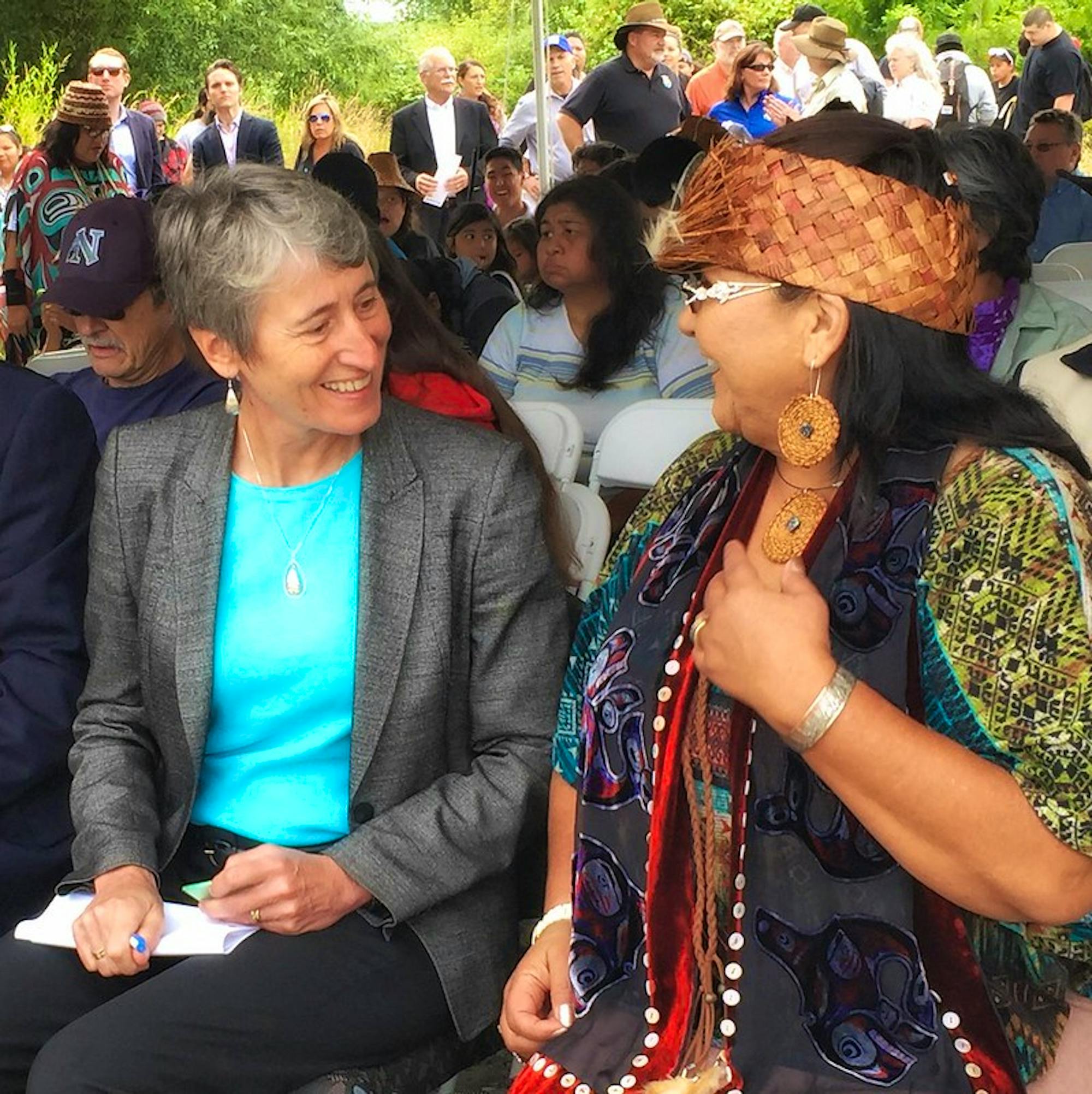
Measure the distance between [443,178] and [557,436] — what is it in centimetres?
764

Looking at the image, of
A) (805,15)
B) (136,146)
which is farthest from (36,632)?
(805,15)

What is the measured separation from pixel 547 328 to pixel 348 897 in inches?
130

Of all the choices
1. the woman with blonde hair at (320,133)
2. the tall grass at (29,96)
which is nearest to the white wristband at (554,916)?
the woman with blonde hair at (320,133)

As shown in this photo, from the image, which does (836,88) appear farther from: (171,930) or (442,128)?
(171,930)

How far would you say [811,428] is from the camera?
1589 mm

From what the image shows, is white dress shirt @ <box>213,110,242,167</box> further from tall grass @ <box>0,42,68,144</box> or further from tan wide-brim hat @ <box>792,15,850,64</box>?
tan wide-brim hat @ <box>792,15,850,64</box>

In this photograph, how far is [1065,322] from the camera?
348cm

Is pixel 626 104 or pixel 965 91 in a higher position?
pixel 626 104

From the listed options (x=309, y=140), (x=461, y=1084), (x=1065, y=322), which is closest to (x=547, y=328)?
(x=1065, y=322)

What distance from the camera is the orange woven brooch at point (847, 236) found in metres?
1.55

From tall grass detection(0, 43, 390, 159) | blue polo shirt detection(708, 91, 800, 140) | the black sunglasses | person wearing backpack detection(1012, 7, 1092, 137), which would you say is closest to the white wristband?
the black sunglasses

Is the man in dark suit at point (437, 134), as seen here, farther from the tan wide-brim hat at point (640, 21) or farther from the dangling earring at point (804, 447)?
the dangling earring at point (804, 447)

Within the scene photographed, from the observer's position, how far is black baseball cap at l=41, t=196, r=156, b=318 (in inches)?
123

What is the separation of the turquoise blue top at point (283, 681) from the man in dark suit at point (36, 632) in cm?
26
